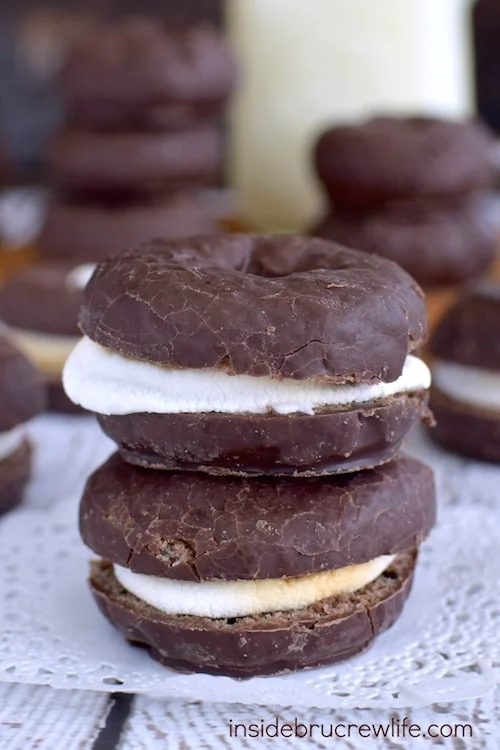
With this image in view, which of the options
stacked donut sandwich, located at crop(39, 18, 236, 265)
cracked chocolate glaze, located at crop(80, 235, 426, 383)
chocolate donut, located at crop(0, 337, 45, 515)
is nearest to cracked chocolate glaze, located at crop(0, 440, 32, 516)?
chocolate donut, located at crop(0, 337, 45, 515)

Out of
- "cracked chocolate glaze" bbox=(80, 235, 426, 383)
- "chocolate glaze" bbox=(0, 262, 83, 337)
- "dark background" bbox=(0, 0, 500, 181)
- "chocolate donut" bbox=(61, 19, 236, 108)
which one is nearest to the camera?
"cracked chocolate glaze" bbox=(80, 235, 426, 383)

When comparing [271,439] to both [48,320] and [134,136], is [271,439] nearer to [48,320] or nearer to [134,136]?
[48,320]

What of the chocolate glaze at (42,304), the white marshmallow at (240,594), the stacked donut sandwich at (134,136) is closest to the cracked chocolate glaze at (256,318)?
the white marshmallow at (240,594)

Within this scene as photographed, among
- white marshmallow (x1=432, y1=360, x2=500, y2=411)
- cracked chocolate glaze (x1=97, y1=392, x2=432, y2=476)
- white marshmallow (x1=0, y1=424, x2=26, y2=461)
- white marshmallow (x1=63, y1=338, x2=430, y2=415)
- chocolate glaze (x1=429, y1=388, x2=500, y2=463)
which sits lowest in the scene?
chocolate glaze (x1=429, y1=388, x2=500, y2=463)

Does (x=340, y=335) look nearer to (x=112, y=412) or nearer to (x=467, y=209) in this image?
(x=112, y=412)

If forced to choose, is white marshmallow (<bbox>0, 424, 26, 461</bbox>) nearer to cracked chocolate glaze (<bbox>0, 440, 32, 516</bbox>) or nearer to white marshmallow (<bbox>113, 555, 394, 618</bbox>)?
cracked chocolate glaze (<bbox>0, 440, 32, 516</bbox>)
